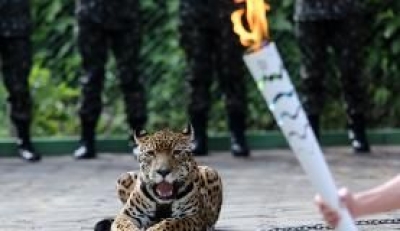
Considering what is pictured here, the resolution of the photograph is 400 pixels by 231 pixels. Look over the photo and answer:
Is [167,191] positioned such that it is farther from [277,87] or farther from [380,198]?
[277,87]

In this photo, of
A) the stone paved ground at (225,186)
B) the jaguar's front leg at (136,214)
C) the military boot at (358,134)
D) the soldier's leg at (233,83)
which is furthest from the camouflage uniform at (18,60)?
the jaguar's front leg at (136,214)

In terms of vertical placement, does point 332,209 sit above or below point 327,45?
above

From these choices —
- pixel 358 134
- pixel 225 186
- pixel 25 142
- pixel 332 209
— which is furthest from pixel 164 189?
pixel 358 134

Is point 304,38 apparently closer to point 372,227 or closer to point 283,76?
point 372,227

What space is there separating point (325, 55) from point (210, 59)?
0.92 m

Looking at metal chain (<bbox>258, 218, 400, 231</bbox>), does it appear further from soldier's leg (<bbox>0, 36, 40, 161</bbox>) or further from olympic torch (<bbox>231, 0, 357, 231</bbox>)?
soldier's leg (<bbox>0, 36, 40, 161</bbox>)

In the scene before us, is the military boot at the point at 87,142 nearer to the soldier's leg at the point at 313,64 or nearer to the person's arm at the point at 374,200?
the soldier's leg at the point at 313,64

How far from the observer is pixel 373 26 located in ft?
36.7

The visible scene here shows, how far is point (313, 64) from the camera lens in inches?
370

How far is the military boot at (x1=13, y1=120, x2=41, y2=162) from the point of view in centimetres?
958

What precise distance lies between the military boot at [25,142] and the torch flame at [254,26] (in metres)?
7.02

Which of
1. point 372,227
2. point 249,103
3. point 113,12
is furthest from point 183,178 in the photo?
point 249,103

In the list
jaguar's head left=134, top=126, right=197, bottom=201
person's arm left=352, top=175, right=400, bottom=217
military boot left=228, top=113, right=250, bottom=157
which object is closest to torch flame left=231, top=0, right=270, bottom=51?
person's arm left=352, top=175, right=400, bottom=217

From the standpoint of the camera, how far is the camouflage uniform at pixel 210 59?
31.0 feet
